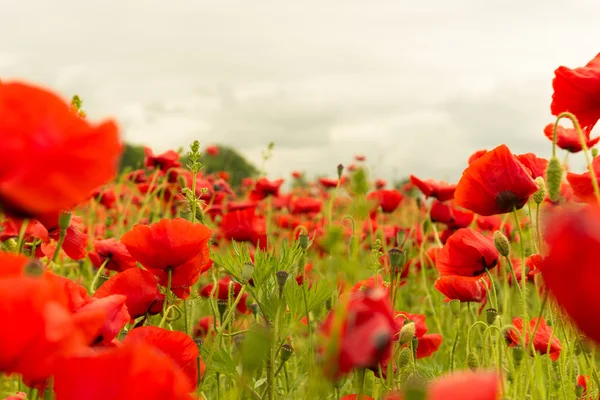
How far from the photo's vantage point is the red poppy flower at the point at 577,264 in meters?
0.43

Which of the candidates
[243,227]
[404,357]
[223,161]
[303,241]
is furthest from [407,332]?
[223,161]

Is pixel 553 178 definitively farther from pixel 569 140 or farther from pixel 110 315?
pixel 569 140

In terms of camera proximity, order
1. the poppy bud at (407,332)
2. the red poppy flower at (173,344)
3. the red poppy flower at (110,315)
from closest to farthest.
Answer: the red poppy flower at (110,315) → the red poppy flower at (173,344) → the poppy bud at (407,332)

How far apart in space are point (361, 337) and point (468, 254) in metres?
1.00

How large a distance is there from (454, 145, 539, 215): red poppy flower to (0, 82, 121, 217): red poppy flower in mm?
883

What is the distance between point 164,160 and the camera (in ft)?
9.46

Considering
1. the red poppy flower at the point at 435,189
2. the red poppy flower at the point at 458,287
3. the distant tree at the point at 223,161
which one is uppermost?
the red poppy flower at the point at 435,189

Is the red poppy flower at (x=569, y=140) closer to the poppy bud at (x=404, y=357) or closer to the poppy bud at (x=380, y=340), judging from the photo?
the poppy bud at (x=404, y=357)

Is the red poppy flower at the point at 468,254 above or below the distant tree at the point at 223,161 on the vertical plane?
above

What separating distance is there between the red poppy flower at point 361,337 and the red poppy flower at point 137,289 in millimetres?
646

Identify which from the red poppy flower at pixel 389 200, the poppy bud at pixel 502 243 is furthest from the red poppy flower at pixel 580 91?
the red poppy flower at pixel 389 200

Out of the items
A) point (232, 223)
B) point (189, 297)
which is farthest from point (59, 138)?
point (232, 223)

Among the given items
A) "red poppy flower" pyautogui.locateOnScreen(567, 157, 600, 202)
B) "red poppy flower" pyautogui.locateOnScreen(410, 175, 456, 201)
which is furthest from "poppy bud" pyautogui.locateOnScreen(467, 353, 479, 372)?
"red poppy flower" pyautogui.locateOnScreen(410, 175, 456, 201)

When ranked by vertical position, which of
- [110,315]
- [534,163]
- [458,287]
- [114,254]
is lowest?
[458,287]
